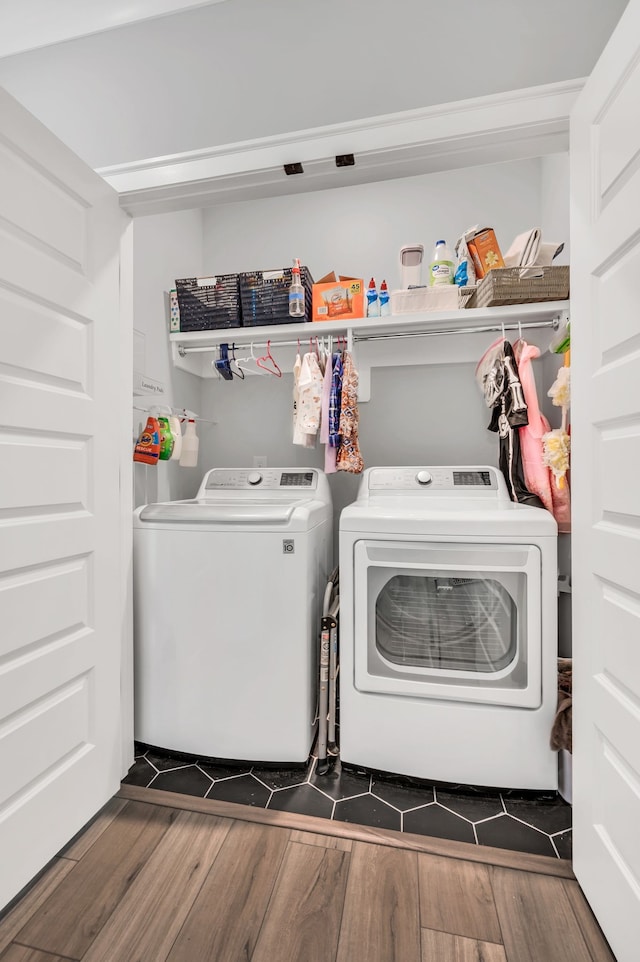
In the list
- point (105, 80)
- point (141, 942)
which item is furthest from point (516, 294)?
point (141, 942)

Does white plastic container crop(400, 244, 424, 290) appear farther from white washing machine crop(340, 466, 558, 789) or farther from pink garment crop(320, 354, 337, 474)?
white washing machine crop(340, 466, 558, 789)

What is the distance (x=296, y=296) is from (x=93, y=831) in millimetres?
2060

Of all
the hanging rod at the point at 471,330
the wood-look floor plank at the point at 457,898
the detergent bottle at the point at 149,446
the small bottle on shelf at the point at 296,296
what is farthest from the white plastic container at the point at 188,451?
the wood-look floor plank at the point at 457,898

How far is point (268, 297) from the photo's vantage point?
6.89 ft

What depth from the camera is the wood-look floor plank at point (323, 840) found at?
128cm

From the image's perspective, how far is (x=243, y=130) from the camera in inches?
63.1

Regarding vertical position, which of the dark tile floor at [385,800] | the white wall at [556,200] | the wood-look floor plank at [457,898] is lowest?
the dark tile floor at [385,800]

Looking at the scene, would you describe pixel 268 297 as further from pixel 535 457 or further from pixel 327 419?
pixel 535 457

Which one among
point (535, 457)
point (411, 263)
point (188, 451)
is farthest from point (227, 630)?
point (411, 263)

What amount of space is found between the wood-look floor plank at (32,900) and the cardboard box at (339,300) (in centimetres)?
209

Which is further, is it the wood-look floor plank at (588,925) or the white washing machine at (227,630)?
the white washing machine at (227,630)

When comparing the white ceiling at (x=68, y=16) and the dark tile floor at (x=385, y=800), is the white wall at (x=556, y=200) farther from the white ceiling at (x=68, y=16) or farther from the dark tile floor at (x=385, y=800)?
the dark tile floor at (x=385, y=800)

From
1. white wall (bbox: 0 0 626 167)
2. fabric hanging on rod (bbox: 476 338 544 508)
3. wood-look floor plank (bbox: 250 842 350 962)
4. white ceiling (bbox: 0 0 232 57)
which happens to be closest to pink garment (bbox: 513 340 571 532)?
fabric hanging on rod (bbox: 476 338 544 508)

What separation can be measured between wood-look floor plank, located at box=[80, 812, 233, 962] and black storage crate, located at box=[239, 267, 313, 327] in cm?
191
